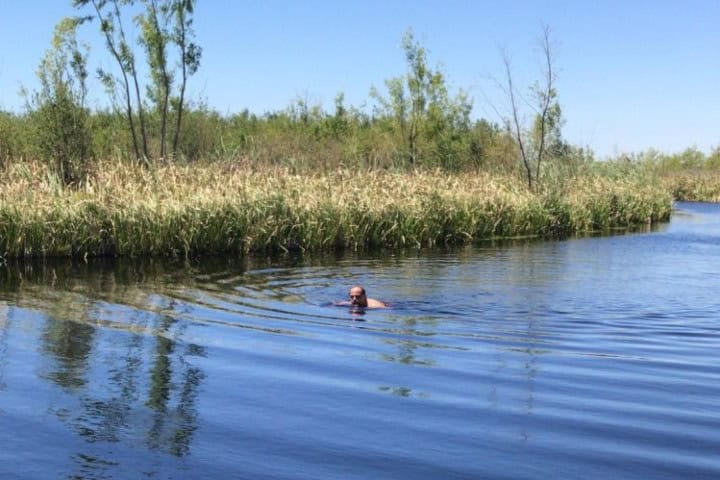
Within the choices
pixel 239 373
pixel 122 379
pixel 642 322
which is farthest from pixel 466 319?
pixel 122 379

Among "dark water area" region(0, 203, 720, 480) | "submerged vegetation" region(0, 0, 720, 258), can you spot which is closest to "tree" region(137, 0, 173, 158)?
"submerged vegetation" region(0, 0, 720, 258)

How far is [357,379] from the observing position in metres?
7.53

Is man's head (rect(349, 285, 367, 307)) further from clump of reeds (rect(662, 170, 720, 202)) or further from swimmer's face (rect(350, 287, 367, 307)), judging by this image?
clump of reeds (rect(662, 170, 720, 202))

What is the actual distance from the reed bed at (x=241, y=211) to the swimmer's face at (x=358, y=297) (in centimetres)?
822

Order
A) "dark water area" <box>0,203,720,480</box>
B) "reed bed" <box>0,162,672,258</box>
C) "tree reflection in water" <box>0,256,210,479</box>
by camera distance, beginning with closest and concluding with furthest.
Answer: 1. "dark water area" <box>0,203,720,480</box>
2. "tree reflection in water" <box>0,256,210,479</box>
3. "reed bed" <box>0,162,672,258</box>

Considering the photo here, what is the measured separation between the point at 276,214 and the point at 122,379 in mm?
12943

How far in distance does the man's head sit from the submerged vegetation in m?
8.20

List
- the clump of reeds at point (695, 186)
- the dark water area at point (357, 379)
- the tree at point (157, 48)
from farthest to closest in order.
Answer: the clump of reeds at point (695, 186), the tree at point (157, 48), the dark water area at point (357, 379)

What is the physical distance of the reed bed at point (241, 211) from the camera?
17703 mm

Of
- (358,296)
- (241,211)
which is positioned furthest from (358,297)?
(241,211)

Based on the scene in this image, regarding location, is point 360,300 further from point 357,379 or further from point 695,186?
point 695,186

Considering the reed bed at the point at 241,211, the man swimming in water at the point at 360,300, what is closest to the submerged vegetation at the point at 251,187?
the reed bed at the point at 241,211

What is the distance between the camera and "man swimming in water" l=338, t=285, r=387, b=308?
36.0 ft

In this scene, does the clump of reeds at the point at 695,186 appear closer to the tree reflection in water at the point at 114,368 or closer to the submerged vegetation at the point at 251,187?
the submerged vegetation at the point at 251,187
